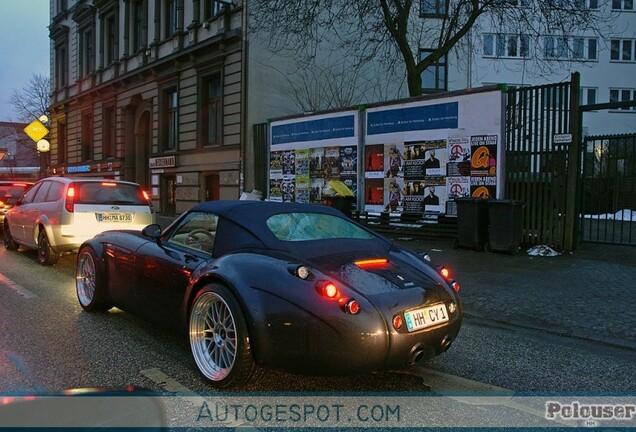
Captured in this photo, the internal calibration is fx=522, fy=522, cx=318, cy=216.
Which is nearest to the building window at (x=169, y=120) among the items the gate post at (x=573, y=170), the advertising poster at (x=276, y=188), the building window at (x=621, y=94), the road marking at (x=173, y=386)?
the advertising poster at (x=276, y=188)

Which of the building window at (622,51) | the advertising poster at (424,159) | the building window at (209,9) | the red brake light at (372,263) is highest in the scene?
the building window at (622,51)

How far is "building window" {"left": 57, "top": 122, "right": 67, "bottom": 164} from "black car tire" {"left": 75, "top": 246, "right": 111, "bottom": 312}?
30.5 metres

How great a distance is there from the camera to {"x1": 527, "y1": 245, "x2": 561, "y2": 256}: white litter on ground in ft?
33.1

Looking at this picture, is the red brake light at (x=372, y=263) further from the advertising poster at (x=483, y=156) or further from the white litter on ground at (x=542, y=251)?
the advertising poster at (x=483, y=156)

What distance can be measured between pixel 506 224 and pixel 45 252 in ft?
28.0

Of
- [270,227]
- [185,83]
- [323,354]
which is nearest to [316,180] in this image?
[185,83]

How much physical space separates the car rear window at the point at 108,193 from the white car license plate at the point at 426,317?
7279 millimetres

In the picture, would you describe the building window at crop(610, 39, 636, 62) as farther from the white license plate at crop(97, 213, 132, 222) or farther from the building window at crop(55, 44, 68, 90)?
the building window at crop(55, 44, 68, 90)

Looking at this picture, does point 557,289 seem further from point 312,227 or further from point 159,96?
point 159,96

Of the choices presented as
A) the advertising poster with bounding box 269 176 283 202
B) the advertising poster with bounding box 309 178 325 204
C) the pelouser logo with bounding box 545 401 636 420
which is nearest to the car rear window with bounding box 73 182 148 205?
the advertising poster with bounding box 309 178 325 204

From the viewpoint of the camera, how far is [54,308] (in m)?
6.06

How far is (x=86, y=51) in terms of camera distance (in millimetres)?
29953

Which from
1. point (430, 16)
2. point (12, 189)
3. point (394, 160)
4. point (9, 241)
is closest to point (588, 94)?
point (430, 16)

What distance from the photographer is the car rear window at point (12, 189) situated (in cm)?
1421
